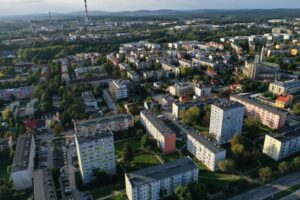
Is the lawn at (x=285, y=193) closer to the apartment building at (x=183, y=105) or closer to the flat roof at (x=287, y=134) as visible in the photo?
the flat roof at (x=287, y=134)


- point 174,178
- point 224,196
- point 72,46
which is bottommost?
point 224,196

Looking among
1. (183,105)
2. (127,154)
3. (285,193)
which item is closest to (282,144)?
(285,193)

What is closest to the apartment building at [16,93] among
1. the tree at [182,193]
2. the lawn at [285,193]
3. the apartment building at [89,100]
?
the apartment building at [89,100]

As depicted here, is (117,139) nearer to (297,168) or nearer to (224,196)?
(224,196)

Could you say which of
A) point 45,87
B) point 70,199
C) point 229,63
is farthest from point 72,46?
point 70,199

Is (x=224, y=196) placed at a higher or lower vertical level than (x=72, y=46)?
lower
